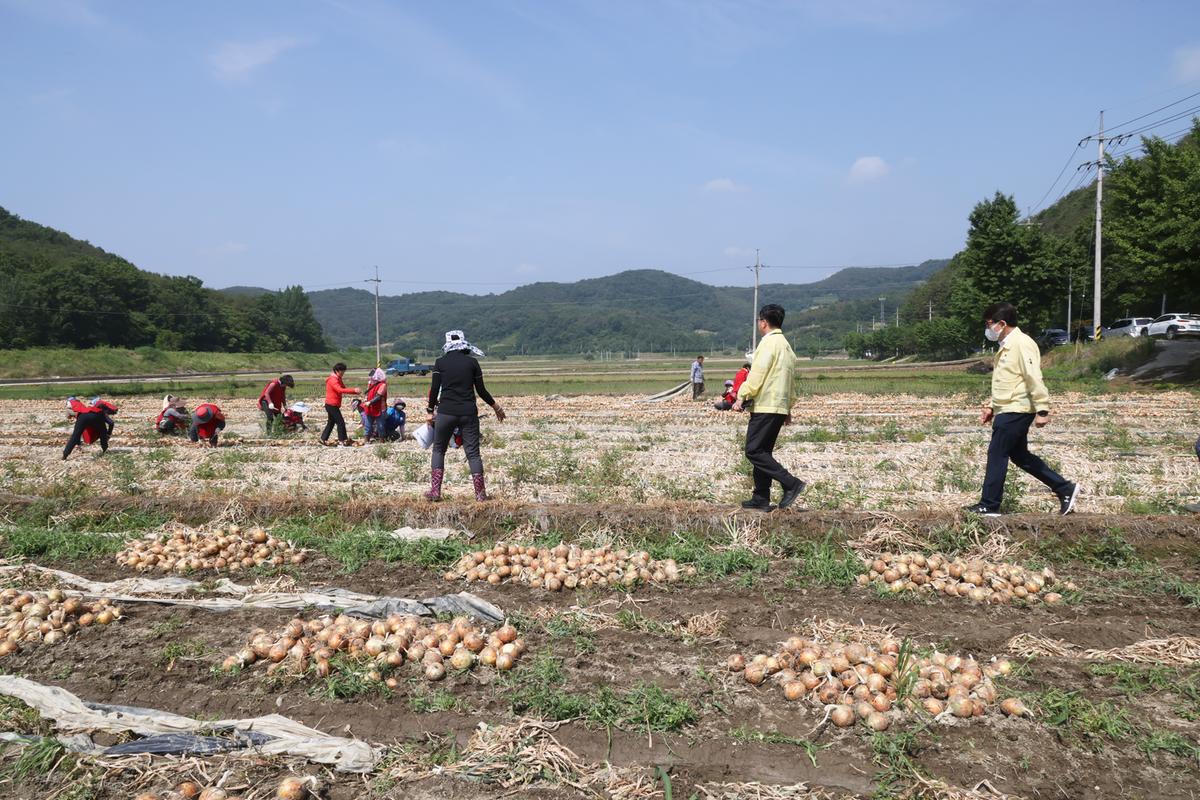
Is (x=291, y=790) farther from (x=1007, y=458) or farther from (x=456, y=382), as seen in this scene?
(x=1007, y=458)

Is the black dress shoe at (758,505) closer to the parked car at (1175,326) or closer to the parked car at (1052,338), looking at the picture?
the parked car at (1175,326)

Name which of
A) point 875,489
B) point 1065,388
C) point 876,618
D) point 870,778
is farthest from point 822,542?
point 1065,388

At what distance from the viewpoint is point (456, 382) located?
8.09m

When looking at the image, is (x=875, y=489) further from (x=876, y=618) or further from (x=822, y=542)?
(x=876, y=618)

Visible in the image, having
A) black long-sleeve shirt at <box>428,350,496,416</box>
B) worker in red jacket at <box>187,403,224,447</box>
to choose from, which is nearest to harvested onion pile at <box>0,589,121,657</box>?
black long-sleeve shirt at <box>428,350,496,416</box>

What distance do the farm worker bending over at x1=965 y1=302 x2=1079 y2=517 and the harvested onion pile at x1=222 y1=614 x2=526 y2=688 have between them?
14.5ft

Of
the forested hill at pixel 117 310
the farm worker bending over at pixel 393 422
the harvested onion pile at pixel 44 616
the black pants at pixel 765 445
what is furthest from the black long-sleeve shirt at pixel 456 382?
the forested hill at pixel 117 310

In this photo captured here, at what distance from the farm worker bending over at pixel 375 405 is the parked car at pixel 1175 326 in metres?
37.0

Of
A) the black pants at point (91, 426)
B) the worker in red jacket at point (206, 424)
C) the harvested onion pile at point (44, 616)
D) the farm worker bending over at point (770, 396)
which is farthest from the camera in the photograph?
the worker in red jacket at point (206, 424)

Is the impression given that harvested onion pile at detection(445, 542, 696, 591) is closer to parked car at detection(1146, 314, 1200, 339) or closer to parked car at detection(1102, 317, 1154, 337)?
parked car at detection(1146, 314, 1200, 339)

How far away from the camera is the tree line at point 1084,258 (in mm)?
25938

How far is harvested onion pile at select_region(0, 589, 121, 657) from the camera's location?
4.85m

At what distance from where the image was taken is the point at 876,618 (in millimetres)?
4961

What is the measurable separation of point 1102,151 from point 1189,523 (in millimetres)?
34863
